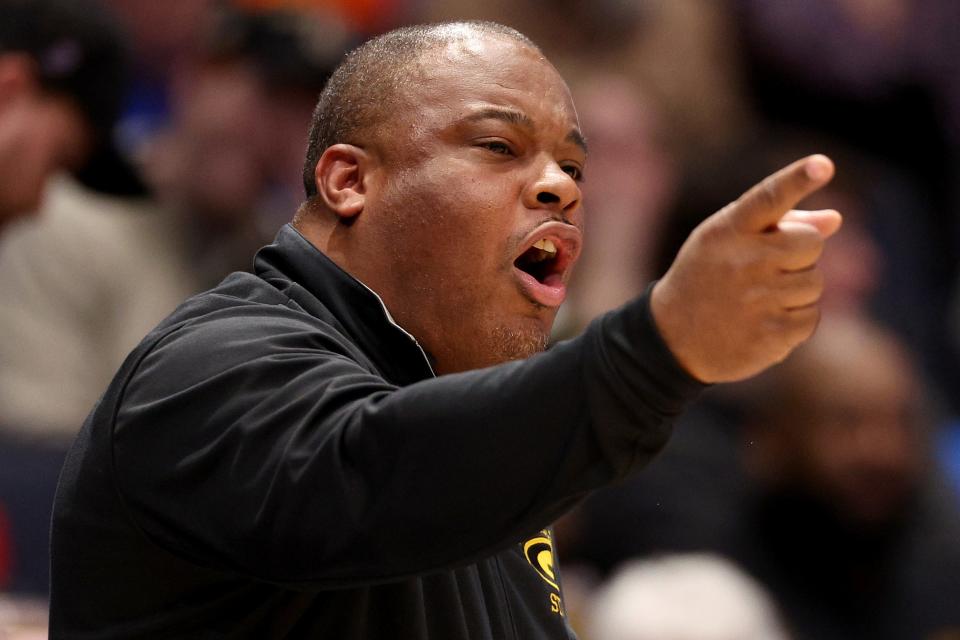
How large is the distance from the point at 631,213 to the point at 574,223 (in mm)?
3967

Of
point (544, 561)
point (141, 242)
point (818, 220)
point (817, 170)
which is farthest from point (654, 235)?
point (817, 170)

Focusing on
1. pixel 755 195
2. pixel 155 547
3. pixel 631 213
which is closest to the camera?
pixel 755 195

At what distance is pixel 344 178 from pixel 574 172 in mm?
411

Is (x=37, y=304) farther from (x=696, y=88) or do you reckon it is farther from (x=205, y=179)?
(x=696, y=88)

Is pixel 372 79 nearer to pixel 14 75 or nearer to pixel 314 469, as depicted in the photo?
pixel 314 469

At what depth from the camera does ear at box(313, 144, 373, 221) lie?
8.61 feet

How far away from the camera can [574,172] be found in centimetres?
272

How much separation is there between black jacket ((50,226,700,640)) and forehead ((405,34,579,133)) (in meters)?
0.53

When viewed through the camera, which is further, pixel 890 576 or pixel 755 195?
pixel 890 576

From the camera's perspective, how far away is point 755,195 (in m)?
1.67

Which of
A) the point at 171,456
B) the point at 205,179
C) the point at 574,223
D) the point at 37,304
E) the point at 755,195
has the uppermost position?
the point at 755,195

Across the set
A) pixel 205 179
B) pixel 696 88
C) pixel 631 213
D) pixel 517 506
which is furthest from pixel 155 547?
pixel 696 88

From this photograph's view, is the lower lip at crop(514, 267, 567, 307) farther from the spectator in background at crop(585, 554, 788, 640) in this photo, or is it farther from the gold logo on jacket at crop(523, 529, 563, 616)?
the spectator in background at crop(585, 554, 788, 640)

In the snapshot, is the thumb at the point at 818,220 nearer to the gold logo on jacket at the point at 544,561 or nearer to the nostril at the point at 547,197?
the nostril at the point at 547,197
